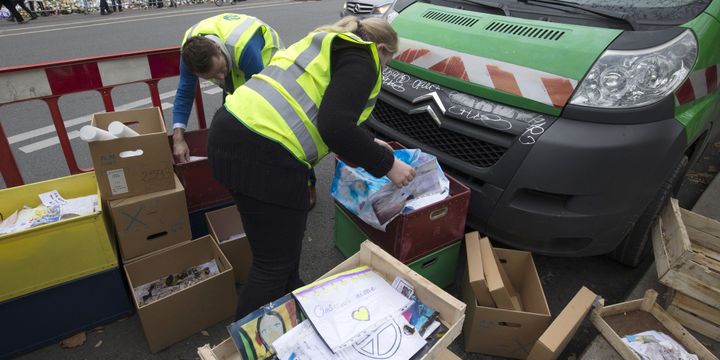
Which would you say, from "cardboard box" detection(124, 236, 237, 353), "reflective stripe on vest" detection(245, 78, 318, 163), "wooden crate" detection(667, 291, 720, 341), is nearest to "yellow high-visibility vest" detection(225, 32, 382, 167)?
"reflective stripe on vest" detection(245, 78, 318, 163)

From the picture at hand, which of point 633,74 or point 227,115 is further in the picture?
point 633,74

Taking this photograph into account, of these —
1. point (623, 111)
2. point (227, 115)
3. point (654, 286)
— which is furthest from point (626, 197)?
point (227, 115)

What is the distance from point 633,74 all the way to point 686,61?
268mm

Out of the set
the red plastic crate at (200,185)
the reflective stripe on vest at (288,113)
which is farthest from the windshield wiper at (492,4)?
the red plastic crate at (200,185)

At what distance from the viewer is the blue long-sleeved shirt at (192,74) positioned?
252cm

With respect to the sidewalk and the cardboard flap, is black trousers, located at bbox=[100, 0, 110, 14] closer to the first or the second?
the cardboard flap

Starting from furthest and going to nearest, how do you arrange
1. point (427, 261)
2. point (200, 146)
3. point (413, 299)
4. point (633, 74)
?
1. point (200, 146)
2. point (427, 261)
3. point (633, 74)
4. point (413, 299)

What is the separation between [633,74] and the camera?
205 cm

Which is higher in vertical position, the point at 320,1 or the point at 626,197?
the point at 626,197

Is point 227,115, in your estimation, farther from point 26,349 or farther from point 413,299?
point 26,349

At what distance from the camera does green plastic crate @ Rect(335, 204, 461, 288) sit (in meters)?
2.49

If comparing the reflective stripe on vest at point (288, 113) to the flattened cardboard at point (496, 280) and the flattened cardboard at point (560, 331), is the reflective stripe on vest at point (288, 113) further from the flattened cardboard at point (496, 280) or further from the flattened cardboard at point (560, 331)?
the flattened cardboard at point (560, 331)

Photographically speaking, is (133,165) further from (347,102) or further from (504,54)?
(504,54)

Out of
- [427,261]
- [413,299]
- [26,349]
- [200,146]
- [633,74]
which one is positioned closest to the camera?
[413,299]
